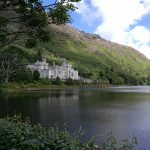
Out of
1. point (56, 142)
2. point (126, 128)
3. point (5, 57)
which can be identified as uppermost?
point (5, 57)

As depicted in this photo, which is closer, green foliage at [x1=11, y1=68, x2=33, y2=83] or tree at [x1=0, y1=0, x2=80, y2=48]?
tree at [x1=0, y1=0, x2=80, y2=48]

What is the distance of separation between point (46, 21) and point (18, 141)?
22.6 ft

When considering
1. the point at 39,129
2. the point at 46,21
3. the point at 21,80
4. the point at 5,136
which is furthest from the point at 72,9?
the point at 21,80

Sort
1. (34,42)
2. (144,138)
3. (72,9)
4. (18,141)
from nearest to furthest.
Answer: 1. (18,141)
2. (72,9)
3. (34,42)
4. (144,138)

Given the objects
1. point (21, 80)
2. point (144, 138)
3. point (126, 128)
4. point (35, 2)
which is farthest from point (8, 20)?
point (21, 80)

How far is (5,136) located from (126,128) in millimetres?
33791

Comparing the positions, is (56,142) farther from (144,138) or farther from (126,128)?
(126,128)

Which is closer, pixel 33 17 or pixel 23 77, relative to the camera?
pixel 33 17

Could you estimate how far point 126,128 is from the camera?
43.8 metres

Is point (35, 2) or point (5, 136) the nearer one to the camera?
point (5, 136)

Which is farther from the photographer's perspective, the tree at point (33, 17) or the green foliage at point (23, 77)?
the green foliage at point (23, 77)

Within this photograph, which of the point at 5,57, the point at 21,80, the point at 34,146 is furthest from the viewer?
the point at 21,80

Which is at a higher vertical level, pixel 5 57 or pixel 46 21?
pixel 5 57

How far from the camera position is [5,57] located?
514ft
